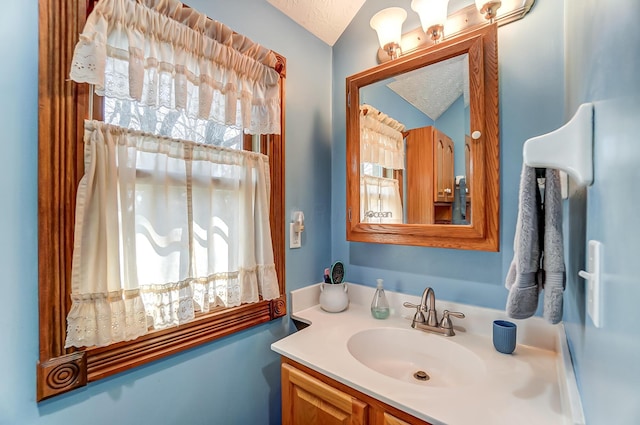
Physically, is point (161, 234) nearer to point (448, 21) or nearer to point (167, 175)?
point (167, 175)

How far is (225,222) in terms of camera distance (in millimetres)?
1104

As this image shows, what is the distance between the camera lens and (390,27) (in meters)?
1.28

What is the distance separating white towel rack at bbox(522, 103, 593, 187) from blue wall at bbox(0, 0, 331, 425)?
103 cm

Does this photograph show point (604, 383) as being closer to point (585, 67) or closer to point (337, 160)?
point (585, 67)

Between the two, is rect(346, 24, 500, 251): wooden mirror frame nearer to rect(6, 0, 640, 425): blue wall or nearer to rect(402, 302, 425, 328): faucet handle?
rect(6, 0, 640, 425): blue wall

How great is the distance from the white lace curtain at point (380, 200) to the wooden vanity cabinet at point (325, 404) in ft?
2.34

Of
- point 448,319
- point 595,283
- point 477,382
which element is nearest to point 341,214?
point 448,319

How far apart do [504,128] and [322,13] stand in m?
1.02

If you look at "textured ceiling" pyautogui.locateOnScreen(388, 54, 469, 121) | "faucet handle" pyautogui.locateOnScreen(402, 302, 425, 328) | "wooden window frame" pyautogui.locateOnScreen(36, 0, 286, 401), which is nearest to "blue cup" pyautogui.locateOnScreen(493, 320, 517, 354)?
"faucet handle" pyautogui.locateOnScreen(402, 302, 425, 328)

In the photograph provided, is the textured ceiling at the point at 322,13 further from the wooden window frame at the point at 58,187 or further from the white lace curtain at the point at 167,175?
the wooden window frame at the point at 58,187

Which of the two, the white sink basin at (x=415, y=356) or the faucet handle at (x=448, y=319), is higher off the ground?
the faucet handle at (x=448, y=319)

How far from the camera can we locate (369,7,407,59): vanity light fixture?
1.25 meters

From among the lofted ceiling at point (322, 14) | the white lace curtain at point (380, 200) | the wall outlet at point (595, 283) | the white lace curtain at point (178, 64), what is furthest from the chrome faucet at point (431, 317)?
the lofted ceiling at point (322, 14)

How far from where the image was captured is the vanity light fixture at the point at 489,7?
1.06 m
